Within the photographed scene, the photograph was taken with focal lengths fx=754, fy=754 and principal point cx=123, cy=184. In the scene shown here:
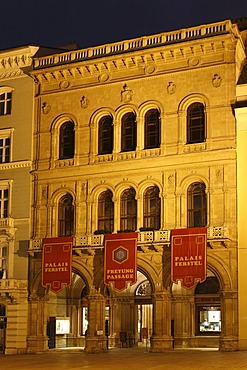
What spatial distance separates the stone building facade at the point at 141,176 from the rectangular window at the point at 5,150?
214cm

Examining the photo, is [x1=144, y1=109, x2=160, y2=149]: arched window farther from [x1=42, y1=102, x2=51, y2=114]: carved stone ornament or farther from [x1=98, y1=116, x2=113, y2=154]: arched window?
[x1=42, y1=102, x2=51, y2=114]: carved stone ornament

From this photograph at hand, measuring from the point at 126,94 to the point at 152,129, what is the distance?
2.57 meters

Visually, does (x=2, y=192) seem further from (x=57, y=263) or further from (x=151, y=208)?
(x=151, y=208)

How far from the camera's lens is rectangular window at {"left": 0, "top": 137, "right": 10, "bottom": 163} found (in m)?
46.1

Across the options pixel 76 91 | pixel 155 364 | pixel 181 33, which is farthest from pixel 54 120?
pixel 155 364

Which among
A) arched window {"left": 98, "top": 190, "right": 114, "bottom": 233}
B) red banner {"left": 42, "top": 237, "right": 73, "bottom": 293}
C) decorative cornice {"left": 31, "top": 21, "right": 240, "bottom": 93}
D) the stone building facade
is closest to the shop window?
the stone building facade

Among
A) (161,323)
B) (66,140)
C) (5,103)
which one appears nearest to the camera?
(161,323)

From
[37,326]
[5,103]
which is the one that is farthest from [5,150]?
[37,326]

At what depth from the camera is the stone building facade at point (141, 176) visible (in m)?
39.1

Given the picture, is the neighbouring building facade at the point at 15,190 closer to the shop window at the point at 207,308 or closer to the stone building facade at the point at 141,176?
the stone building facade at the point at 141,176

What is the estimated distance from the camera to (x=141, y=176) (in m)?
41.1

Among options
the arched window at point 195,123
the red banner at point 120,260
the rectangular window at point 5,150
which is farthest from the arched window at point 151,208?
the rectangular window at point 5,150

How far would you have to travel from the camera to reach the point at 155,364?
29.8 meters

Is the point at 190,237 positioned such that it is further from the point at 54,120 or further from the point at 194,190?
the point at 54,120
